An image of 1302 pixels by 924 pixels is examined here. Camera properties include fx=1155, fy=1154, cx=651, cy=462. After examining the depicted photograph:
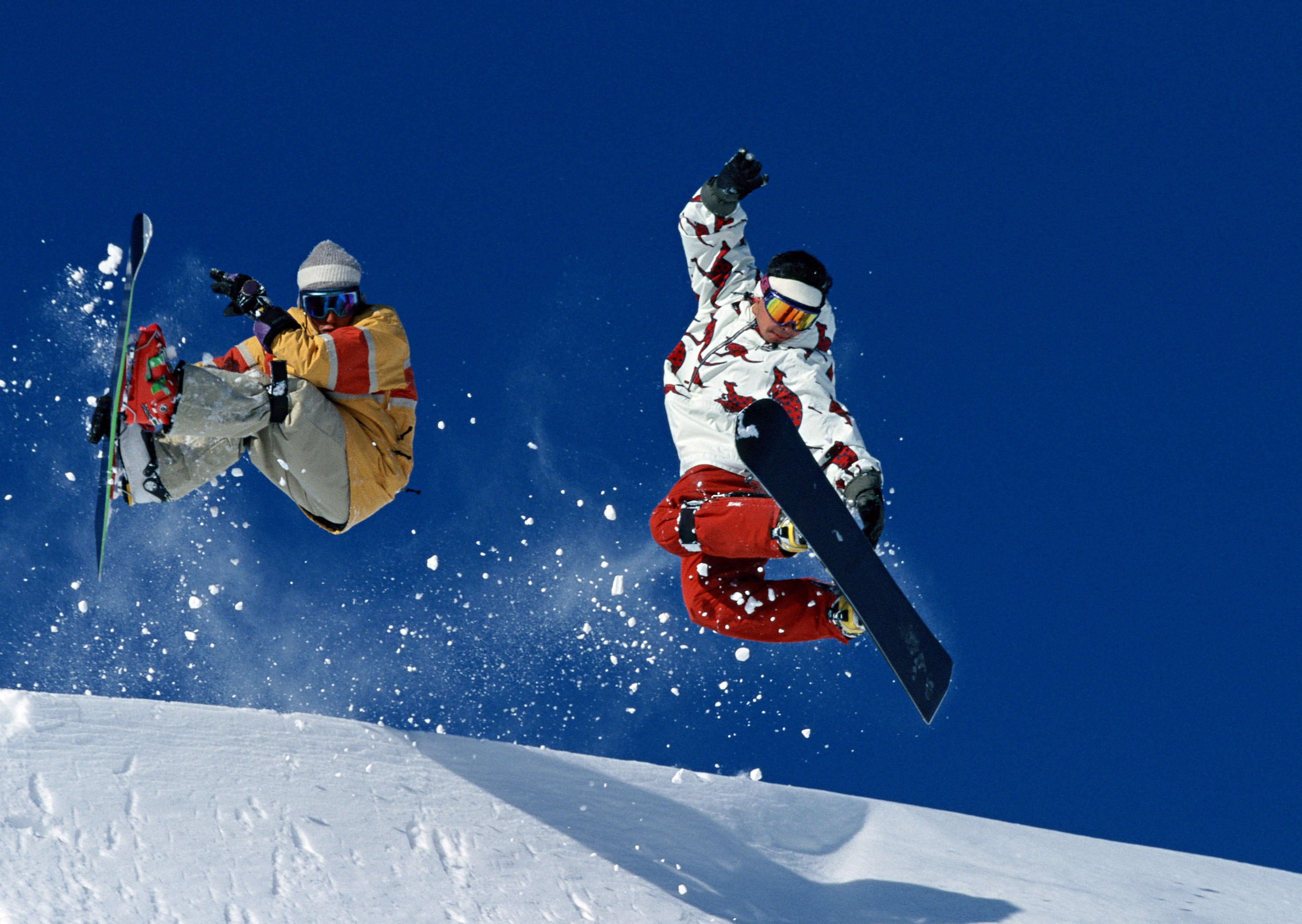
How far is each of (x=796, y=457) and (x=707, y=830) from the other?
3530mm

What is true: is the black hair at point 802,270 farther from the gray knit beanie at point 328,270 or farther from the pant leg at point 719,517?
the gray knit beanie at point 328,270

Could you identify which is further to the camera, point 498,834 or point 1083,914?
point 1083,914

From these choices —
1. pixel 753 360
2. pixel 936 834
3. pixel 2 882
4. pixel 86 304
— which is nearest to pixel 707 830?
pixel 936 834

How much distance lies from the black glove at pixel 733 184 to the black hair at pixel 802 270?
51 centimetres

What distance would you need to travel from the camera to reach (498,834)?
6.63m

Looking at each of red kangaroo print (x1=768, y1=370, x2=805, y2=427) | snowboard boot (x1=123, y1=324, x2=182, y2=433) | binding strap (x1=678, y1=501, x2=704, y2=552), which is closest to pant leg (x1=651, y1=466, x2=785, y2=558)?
binding strap (x1=678, y1=501, x2=704, y2=552)

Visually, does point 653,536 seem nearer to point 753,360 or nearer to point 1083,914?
point 753,360

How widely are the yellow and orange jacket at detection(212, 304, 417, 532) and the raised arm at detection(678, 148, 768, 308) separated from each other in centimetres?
178

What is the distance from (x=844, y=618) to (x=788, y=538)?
0.72 meters

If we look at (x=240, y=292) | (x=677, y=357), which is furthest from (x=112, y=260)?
(x=677, y=357)

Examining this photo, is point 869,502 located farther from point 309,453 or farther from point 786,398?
point 309,453

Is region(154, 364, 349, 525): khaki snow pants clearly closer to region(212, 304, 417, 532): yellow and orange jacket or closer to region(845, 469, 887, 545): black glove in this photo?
region(212, 304, 417, 532): yellow and orange jacket

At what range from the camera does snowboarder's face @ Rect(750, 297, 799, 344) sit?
21.2 feet

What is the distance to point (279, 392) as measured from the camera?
6.27 metres
